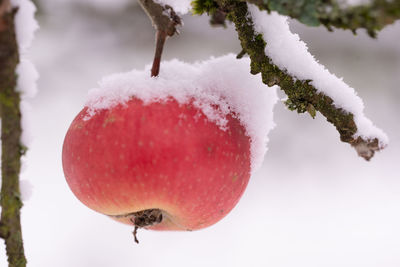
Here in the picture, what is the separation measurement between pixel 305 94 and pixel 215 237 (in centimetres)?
164

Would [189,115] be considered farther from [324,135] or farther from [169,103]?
[324,135]

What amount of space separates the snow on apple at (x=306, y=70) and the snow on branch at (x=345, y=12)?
0.57 feet

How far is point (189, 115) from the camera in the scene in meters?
0.70

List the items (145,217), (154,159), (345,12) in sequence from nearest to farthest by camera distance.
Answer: (345,12), (154,159), (145,217)

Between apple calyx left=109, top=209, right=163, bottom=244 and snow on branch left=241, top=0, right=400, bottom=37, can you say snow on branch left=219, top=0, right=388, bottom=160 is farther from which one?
apple calyx left=109, top=209, right=163, bottom=244

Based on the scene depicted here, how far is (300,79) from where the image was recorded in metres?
0.70

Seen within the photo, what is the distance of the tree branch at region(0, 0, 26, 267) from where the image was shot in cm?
50

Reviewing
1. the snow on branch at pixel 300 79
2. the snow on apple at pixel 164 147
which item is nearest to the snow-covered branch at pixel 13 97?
the snow on apple at pixel 164 147

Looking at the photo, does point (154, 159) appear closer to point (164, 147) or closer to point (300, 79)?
point (164, 147)

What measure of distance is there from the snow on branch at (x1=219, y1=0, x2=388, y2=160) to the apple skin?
11cm

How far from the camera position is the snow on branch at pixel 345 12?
439 mm

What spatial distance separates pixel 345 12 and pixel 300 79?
0.24m

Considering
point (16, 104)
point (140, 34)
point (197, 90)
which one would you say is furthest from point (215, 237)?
point (16, 104)

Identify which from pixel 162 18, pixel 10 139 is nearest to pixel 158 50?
pixel 162 18
